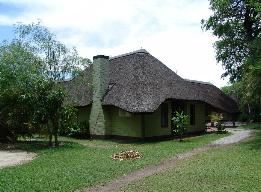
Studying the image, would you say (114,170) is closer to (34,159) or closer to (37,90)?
(34,159)

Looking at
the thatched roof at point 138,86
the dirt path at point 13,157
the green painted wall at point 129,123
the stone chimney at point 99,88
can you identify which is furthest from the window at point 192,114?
the dirt path at point 13,157

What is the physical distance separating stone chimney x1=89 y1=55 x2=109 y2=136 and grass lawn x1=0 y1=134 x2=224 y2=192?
583 cm

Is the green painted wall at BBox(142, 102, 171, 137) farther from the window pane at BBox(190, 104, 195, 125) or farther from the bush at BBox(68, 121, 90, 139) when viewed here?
the bush at BBox(68, 121, 90, 139)

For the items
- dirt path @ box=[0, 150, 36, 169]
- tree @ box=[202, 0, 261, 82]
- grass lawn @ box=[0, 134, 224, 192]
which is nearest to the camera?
grass lawn @ box=[0, 134, 224, 192]

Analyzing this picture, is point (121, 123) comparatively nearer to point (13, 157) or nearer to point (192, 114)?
point (192, 114)

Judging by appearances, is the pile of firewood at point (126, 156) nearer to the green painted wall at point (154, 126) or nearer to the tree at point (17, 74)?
the tree at point (17, 74)

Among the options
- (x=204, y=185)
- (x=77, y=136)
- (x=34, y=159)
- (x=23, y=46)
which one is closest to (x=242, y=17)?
(x=77, y=136)

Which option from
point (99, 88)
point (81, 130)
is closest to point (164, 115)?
point (99, 88)

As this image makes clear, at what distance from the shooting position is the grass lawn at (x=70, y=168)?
1280 cm

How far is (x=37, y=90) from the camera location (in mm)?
22219

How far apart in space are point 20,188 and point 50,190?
1041mm

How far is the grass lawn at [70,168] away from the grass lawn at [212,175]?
170 centimetres

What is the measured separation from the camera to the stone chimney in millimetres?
27875

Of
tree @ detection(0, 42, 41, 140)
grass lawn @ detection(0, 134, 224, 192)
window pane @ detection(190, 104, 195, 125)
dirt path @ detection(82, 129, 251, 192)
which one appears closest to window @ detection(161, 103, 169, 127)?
window pane @ detection(190, 104, 195, 125)
